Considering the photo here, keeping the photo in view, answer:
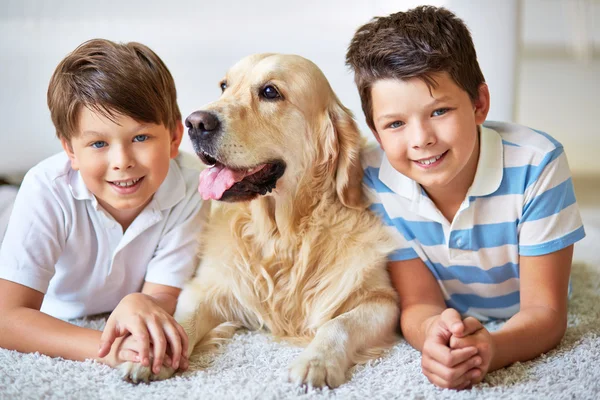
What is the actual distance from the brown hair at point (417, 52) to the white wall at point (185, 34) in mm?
1005

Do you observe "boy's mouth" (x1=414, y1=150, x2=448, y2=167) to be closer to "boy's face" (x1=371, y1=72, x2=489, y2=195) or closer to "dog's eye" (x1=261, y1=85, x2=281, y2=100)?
"boy's face" (x1=371, y1=72, x2=489, y2=195)

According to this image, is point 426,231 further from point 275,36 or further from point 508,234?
point 275,36

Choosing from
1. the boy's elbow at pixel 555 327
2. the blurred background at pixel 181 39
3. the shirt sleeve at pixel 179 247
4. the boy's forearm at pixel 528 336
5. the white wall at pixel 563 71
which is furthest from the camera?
the white wall at pixel 563 71

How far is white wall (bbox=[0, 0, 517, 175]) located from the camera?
8.89 ft

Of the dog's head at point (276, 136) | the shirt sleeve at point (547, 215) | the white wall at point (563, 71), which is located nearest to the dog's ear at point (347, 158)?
the dog's head at point (276, 136)

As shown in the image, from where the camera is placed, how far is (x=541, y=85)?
6391mm

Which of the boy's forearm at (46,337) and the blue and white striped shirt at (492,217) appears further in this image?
the blue and white striped shirt at (492,217)

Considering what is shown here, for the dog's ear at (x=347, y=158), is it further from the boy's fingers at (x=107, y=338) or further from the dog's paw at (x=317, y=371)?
the boy's fingers at (x=107, y=338)

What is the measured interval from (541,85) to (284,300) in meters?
5.42

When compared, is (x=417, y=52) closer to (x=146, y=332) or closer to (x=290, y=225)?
(x=290, y=225)

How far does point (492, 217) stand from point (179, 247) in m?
0.83

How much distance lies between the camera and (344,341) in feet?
4.91

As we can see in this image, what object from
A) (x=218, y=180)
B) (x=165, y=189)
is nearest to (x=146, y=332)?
(x=218, y=180)

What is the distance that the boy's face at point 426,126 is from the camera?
1.53m
